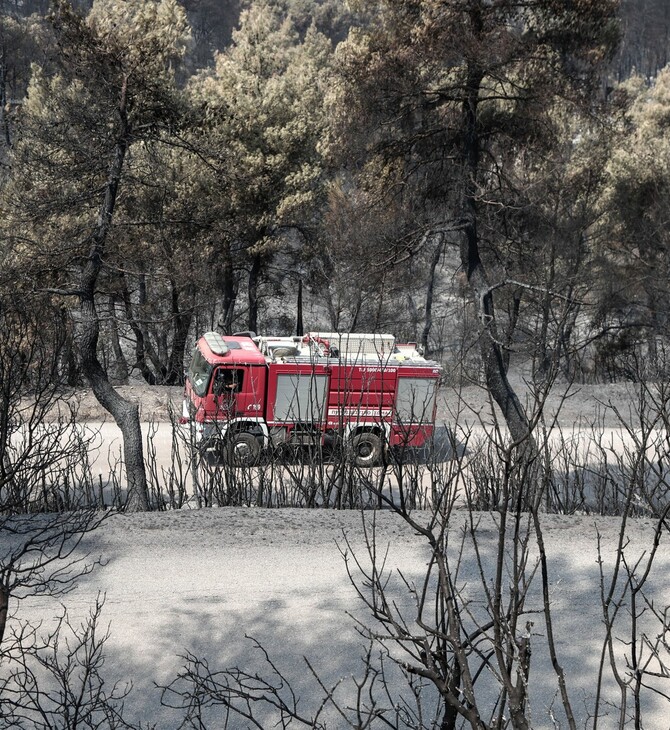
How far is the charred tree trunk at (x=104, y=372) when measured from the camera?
1124 cm

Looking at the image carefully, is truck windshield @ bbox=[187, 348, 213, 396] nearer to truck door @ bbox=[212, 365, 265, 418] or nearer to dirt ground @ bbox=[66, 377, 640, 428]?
truck door @ bbox=[212, 365, 265, 418]

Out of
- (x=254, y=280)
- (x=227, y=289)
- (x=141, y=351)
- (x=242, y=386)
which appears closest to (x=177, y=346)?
(x=141, y=351)

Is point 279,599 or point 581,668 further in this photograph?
point 279,599

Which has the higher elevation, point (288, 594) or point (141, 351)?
point (141, 351)

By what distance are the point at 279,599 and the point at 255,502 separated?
3.42 meters

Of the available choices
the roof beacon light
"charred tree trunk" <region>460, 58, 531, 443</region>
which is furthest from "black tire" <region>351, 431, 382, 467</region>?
the roof beacon light

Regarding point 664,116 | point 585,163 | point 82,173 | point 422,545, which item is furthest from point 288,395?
point 664,116

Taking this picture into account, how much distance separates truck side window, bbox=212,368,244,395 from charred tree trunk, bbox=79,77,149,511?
142 inches

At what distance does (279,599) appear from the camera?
27.2 ft

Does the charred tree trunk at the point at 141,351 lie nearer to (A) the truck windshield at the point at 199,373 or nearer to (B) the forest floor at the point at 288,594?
(A) the truck windshield at the point at 199,373

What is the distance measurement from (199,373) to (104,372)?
4289mm

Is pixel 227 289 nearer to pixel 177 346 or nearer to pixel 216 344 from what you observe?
pixel 177 346

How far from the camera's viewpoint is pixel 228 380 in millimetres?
15570

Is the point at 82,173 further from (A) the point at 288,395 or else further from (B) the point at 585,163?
(B) the point at 585,163
